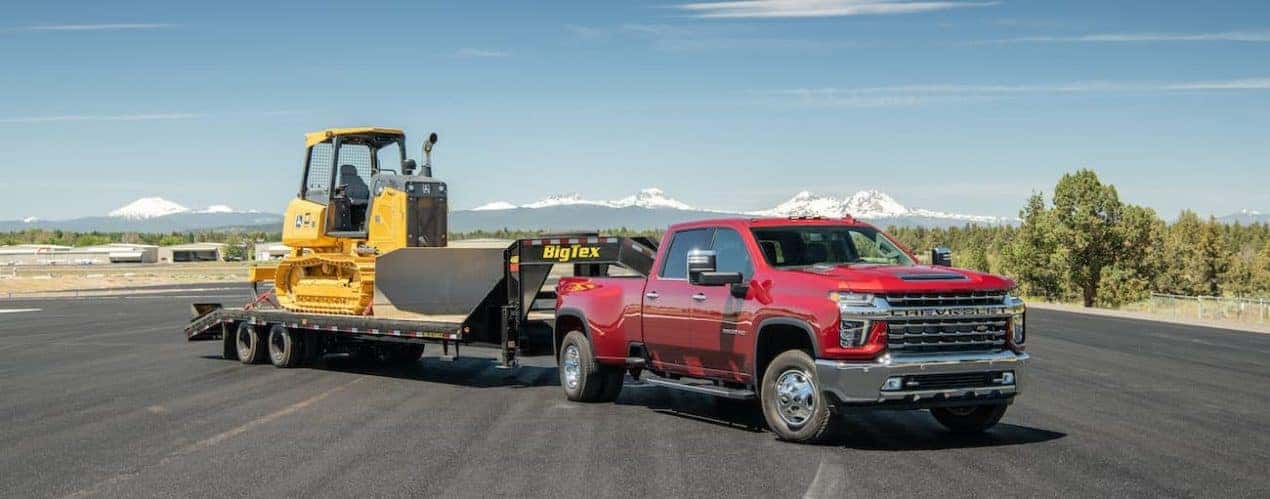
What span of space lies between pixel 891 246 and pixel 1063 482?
3.70m

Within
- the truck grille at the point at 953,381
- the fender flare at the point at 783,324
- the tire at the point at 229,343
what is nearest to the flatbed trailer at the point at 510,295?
the fender flare at the point at 783,324

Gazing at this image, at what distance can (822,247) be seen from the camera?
12.3 metres

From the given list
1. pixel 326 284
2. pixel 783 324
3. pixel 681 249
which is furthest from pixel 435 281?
pixel 783 324

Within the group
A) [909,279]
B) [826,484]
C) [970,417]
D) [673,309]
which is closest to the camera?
[826,484]

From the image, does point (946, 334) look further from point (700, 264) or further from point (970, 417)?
point (700, 264)

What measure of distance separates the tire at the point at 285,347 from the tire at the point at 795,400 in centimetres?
1087

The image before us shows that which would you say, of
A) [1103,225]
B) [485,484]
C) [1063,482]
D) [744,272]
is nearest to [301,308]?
[744,272]

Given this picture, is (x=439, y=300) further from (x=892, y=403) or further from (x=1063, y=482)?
(x=1063, y=482)

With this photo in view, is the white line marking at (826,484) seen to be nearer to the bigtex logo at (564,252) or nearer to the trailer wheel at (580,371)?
the trailer wheel at (580,371)

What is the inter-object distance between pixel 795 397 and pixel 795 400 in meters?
0.03

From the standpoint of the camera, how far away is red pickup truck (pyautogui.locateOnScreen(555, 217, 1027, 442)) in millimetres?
10531

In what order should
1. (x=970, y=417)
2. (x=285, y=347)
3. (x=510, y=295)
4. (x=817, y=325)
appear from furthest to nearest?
1. (x=285, y=347)
2. (x=510, y=295)
3. (x=970, y=417)
4. (x=817, y=325)

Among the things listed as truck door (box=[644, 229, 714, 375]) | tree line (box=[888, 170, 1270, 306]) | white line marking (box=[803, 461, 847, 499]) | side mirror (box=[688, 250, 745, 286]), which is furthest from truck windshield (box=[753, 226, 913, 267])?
tree line (box=[888, 170, 1270, 306])

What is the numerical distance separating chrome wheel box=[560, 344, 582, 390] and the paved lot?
1.24 feet
